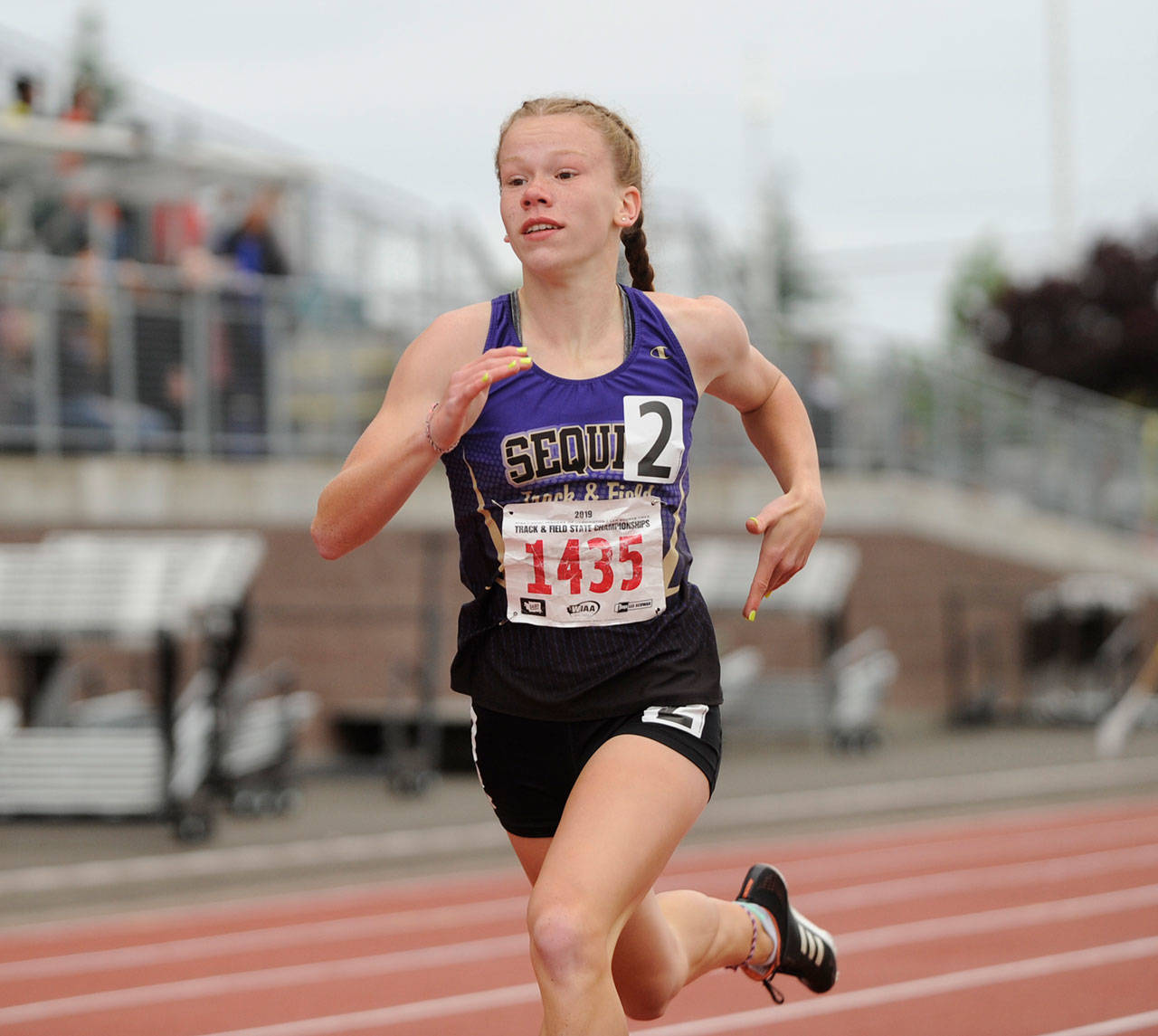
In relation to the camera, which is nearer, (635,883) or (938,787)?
(635,883)

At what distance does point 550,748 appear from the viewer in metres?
3.96

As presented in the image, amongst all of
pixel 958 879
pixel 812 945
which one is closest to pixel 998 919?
pixel 958 879

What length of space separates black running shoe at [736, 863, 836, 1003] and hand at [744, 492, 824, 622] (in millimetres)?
1181

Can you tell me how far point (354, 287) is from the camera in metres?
15.7

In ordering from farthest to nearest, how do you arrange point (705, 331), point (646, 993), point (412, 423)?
point (646, 993)
point (705, 331)
point (412, 423)

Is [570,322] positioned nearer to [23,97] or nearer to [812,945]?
[812,945]

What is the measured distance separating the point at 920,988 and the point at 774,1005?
601 millimetres

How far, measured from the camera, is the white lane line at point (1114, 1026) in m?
5.88

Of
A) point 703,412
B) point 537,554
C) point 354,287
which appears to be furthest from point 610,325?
point 703,412

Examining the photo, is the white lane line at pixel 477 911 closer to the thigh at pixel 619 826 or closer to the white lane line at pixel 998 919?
the white lane line at pixel 998 919

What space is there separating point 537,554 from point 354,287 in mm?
12237

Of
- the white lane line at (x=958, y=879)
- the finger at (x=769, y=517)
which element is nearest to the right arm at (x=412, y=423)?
the finger at (x=769, y=517)

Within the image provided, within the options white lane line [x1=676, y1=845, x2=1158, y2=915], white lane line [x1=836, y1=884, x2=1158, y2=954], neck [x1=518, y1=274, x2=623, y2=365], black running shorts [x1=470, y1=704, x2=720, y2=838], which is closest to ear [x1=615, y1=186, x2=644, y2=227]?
neck [x1=518, y1=274, x2=623, y2=365]

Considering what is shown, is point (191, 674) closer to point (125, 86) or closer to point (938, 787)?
point (938, 787)
